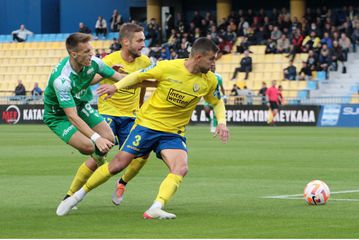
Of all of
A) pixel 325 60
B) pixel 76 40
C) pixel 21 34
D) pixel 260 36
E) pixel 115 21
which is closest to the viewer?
pixel 76 40

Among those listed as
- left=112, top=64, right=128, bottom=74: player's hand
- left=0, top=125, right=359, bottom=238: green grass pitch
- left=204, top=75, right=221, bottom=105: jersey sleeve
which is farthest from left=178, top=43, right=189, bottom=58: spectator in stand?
left=204, top=75, right=221, bottom=105: jersey sleeve

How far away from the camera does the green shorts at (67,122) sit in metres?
12.8

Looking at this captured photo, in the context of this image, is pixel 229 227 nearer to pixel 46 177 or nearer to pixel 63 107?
pixel 63 107

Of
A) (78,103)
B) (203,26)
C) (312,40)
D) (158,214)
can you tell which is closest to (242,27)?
(203,26)

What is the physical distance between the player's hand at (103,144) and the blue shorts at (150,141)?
Result: 1.02 feet

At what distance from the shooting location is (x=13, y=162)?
2217 centimetres

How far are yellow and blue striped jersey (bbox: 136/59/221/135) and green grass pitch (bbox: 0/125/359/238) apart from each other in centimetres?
112

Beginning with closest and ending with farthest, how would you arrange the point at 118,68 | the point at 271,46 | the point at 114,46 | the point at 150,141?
the point at 150,141, the point at 118,68, the point at 271,46, the point at 114,46

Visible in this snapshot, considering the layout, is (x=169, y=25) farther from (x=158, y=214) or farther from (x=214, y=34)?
(x=158, y=214)

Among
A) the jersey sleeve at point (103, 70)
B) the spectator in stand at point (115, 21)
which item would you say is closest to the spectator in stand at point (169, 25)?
the spectator in stand at point (115, 21)

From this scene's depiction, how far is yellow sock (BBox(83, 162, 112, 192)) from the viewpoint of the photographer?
479 inches

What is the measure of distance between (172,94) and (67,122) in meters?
1.52

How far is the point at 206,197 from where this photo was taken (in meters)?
14.4

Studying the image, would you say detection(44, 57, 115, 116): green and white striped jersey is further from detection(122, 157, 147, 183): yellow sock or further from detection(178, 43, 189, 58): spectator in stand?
detection(178, 43, 189, 58): spectator in stand
